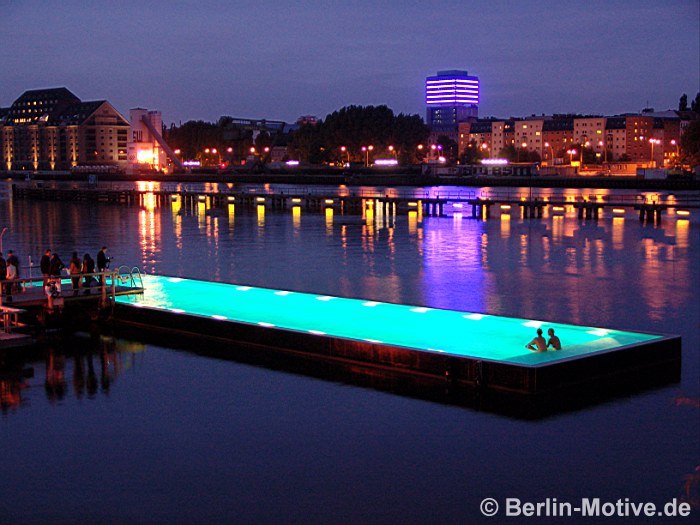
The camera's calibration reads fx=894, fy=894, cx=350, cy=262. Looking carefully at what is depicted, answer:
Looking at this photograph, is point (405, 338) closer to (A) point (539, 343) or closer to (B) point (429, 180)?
(A) point (539, 343)

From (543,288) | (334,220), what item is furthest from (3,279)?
(334,220)

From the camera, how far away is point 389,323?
21.0m

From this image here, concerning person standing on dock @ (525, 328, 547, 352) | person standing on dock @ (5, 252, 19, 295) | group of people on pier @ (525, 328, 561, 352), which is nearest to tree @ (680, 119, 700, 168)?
person standing on dock @ (5, 252, 19, 295)

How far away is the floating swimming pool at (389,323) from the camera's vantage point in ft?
59.3

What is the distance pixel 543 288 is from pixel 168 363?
1628 cm

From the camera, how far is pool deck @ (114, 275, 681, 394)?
1691 cm

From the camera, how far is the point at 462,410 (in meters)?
16.3

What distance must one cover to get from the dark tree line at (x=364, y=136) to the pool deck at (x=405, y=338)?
155 meters

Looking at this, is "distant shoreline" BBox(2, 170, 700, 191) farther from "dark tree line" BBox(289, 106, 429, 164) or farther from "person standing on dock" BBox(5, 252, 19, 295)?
"person standing on dock" BBox(5, 252, 19, 295)

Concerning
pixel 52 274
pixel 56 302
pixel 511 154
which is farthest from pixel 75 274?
pixel 511 154

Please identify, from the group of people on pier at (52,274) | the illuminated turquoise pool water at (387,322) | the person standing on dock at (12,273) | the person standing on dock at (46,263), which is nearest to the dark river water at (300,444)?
the illuminated turquoise pool water at (387,322)

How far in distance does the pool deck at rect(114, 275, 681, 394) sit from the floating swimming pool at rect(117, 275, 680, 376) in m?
0.02

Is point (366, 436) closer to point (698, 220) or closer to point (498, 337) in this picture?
point (498, 337)

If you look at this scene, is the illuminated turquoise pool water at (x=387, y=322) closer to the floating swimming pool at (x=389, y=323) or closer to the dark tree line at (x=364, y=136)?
the floating swimming pool at (x=389, y=323)
